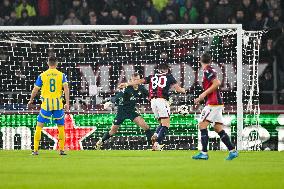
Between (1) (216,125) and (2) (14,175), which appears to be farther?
(1) (216,125)

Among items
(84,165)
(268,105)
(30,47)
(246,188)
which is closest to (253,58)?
(268,105)

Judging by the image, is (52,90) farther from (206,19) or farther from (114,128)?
(206,19)

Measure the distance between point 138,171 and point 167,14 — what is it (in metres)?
11.9

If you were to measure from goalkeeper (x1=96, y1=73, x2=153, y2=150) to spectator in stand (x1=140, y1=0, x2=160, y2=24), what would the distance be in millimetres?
4504

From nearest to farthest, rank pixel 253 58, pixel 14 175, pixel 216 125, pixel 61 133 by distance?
pixel 14 175, pixel 216 125, pixel 61 133, pixel 253 58

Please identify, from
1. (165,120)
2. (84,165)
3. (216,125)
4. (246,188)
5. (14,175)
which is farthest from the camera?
(165,120)

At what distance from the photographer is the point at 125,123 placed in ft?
73.7

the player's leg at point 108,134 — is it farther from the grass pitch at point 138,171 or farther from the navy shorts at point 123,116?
the grass pitch at point 138,171

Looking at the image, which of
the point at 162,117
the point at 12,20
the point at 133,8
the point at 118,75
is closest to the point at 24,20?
the point at 12,20

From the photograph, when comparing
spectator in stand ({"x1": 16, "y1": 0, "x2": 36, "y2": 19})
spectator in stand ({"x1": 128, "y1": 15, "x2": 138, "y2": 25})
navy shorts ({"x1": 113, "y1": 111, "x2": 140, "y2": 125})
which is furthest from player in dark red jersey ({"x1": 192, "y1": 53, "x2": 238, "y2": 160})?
spectator in stand ({"x1": 16, "y1": 0, "x2": 36, "y2": 19})

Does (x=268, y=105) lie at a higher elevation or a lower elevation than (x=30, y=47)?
lower

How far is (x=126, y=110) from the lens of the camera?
21.1 metres

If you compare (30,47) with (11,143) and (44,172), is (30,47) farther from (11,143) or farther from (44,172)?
(44,172)

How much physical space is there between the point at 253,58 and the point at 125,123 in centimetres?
340
